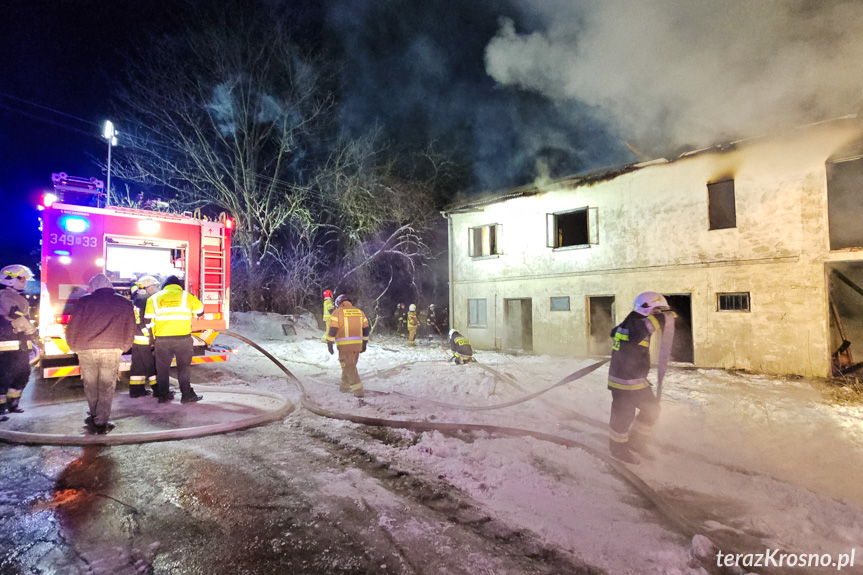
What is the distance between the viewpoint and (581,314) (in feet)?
42.2

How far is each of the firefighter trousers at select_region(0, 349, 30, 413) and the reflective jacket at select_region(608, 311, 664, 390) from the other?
7037mm

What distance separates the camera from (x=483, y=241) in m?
15.6

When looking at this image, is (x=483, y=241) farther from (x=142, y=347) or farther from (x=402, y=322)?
(x=142, y=347)

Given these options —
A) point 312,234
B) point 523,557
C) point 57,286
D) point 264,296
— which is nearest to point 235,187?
point 312,234

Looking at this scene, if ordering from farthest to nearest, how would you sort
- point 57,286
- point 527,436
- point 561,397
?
point 561,397, point 57,286, point 527,436

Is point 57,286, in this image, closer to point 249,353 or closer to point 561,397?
point 249,353

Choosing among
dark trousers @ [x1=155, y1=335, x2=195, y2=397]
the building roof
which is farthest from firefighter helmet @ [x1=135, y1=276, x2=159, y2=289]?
the building roof

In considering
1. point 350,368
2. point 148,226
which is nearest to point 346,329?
point 350,368

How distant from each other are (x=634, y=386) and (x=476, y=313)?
11.8 m

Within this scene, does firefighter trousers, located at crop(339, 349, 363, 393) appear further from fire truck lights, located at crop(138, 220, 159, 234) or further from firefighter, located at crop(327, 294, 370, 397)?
fire truck lights, located at crop(138, 220, 159, 234)

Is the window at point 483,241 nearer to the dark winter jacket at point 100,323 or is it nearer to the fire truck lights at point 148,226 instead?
the fire truck lights at point 148,226

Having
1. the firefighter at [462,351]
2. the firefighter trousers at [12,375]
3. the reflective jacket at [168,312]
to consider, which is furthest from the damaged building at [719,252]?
the firefighter trousers at [12,375]

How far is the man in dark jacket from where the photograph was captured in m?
4.47

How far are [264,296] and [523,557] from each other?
2181 cm
